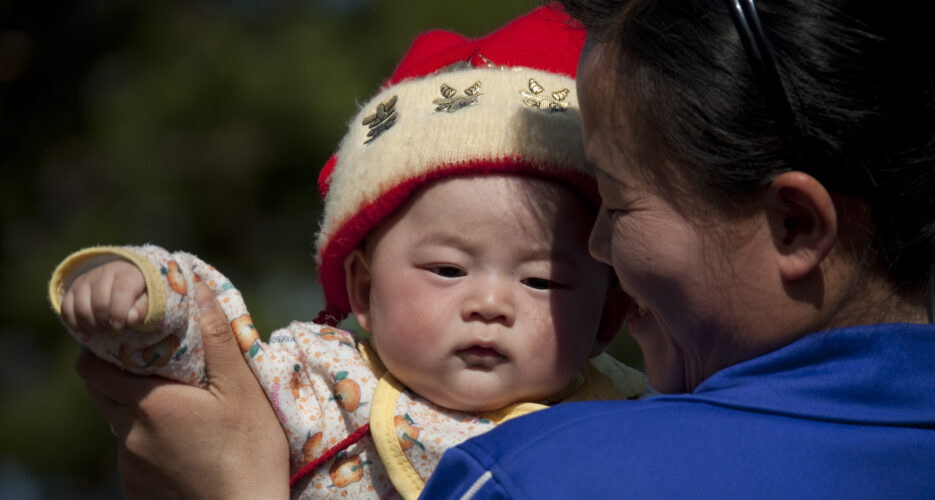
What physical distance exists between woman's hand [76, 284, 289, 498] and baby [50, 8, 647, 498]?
0.04m

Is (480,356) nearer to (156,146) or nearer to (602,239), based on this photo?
(602,239)

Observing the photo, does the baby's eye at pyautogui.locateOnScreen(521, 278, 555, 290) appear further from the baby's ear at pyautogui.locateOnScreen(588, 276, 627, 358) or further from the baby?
the baby's ear at pyautogui.locateOnScreen(588, 276, 627, 358)

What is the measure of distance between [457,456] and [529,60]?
113 centimetres

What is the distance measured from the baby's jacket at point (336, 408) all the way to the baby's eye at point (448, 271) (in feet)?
0.82

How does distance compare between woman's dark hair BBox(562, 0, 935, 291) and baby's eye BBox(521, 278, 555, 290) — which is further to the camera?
baby's eye BBox(521, 278, 555, 290)

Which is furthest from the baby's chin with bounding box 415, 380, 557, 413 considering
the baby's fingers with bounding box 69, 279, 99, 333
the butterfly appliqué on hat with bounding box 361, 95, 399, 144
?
the baby's fingers with bounding box 69, 279, 99, 333

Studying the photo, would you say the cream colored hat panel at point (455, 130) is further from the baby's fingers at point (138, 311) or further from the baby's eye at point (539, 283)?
the baby's fingers at point (138, 311)

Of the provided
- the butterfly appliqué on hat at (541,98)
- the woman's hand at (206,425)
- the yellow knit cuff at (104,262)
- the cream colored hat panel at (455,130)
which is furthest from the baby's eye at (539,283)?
the yellow knit cuff at (104,262)

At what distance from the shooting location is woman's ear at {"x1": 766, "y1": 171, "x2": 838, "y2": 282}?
146 centimetres

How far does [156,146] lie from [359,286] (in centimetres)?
501

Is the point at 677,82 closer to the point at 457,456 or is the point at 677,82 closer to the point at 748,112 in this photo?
the point at 748,112

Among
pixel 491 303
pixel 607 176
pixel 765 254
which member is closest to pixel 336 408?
pixel 491 303

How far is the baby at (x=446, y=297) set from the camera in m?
2.05

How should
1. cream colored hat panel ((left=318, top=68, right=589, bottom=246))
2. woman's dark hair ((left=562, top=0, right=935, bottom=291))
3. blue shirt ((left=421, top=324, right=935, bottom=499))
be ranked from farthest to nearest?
cream colored hat panel ((left=318, top=68, right=589, bottom=246)), woman's dark hair ((left=562, top=0, right=935, bottom=291)), blue shirt ((left=421, top=324, right=935, bottom=499))
